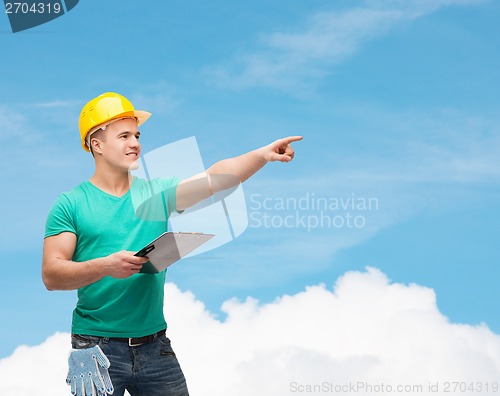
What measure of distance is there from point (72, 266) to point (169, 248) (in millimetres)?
611

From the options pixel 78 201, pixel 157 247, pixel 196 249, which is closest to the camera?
pixel 157 247

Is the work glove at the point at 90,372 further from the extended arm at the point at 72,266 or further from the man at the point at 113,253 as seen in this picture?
the extended arm at the point at 72,266

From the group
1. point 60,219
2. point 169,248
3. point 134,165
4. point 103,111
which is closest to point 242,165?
point 134,165

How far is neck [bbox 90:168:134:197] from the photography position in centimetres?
434

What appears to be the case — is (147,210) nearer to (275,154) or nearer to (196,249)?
(196,249)

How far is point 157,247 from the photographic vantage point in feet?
12.2

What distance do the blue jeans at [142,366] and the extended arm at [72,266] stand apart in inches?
14.2

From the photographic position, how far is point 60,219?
13.8 ft

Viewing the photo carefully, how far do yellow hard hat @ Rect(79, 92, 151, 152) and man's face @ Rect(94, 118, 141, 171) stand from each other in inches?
1.8

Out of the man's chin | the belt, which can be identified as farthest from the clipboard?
the man's chin

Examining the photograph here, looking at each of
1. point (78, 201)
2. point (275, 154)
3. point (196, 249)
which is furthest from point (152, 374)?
point (275, 154)

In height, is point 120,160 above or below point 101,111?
below

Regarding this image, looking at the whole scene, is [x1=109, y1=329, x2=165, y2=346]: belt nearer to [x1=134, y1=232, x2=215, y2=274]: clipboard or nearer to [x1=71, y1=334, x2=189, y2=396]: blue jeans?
[x1=71, y1=334, x2=189, y2=396]: blue jeans

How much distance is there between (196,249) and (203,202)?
51 cm
